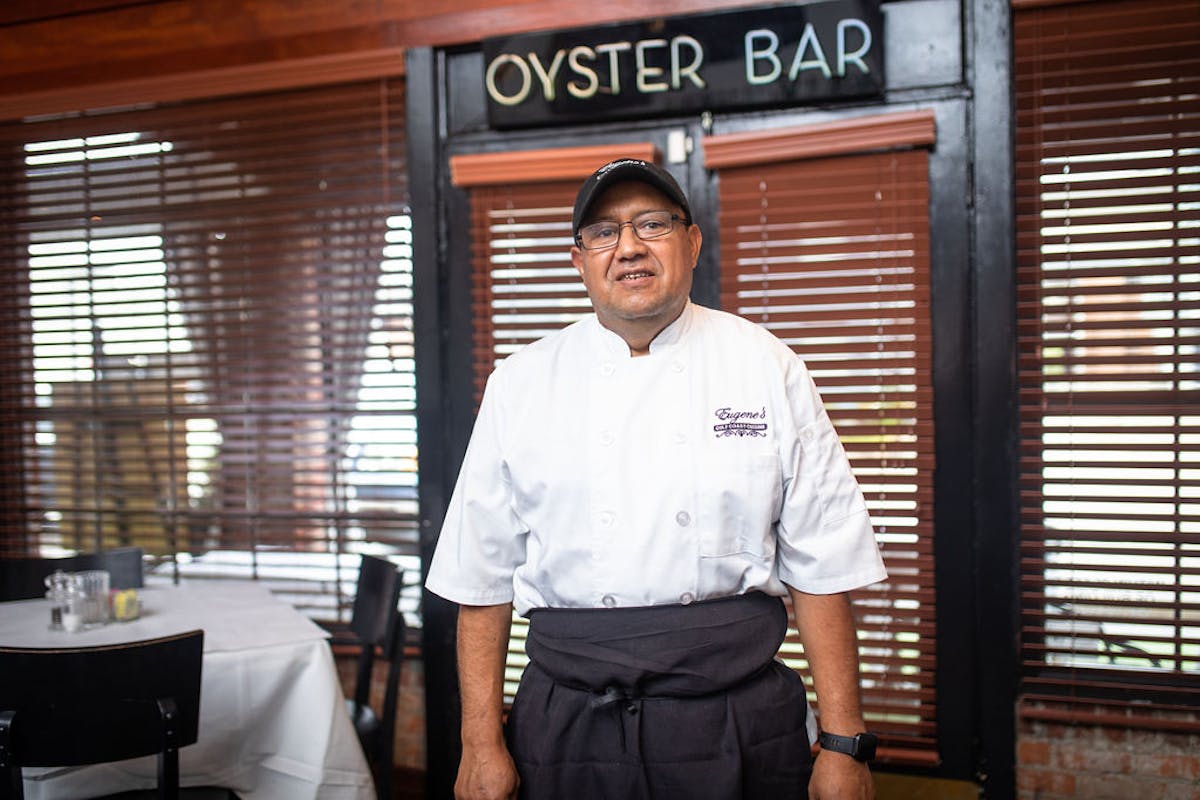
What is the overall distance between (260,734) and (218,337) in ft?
5.50

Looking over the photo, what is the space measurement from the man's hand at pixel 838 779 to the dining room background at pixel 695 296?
1287 millimetres

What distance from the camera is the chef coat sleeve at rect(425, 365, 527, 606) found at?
1.84m

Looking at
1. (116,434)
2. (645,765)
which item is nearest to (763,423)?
(645,765)

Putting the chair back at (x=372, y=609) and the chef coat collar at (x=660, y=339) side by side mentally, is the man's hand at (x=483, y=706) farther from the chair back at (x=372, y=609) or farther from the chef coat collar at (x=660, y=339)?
the chair back at (x=372, y=609)

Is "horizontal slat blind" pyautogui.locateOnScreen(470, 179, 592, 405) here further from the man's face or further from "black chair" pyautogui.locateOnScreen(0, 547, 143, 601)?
the man's face

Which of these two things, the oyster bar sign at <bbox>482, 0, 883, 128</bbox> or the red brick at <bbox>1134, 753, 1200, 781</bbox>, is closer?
the red brick at <bbox>1134, 753, 1200, 781</bbox>

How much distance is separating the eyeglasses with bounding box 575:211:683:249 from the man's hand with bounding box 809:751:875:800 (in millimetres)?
982

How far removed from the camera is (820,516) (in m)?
1.75

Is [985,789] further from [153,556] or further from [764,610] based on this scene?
[153,556]

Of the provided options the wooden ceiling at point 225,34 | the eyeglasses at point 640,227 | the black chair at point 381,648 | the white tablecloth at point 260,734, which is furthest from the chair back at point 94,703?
the wooden ceiling at point 225,34

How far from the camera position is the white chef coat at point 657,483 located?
172 cm

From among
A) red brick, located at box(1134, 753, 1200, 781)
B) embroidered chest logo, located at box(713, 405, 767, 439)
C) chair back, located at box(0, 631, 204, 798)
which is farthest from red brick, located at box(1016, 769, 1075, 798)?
chair back, located at box(0, 631, 204, 798)

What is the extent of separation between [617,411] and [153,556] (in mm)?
2660

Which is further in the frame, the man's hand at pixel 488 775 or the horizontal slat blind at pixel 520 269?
the horizontal slat blind at pixel 520 269
